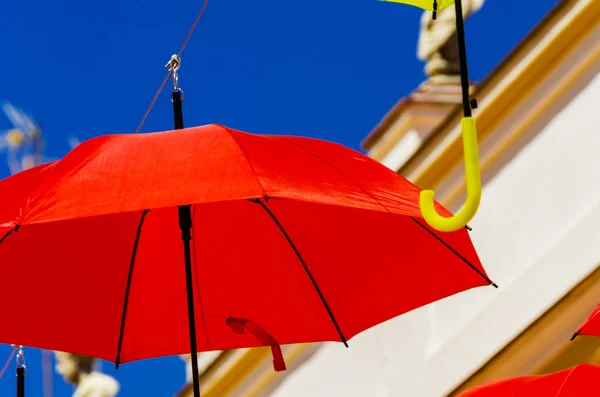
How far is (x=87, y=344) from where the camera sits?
444cm

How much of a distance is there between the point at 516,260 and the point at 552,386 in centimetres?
180

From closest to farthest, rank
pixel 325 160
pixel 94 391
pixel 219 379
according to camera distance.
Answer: pixel 325 160, pixel 219 379, pixel 94 391

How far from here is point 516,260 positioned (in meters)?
5.87

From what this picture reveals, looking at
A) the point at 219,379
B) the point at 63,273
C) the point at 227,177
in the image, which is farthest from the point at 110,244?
the point at 219,379

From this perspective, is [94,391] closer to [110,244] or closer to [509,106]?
[509,106]

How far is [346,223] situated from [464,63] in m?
1.26

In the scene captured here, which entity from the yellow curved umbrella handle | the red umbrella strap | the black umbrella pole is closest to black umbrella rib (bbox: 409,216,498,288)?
the red umbrella strap

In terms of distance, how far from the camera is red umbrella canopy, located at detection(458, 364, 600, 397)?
4012 mm

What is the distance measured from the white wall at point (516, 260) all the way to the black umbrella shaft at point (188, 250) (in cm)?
190

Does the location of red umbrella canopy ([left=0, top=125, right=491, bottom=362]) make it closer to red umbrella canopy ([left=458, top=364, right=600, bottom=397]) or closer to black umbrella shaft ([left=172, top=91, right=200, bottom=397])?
black umbrella shaft ([left=172, top=91, right=200, bottom=397])

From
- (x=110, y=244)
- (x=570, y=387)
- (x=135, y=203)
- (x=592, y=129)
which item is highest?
(x=592, y=129)

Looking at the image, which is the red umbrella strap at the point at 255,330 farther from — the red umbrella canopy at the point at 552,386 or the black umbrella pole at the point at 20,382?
the black umbrella pole at the point at 20,382

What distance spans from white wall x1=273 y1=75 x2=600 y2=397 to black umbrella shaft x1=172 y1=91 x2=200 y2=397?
190cm

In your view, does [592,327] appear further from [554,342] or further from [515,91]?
[515,91]
